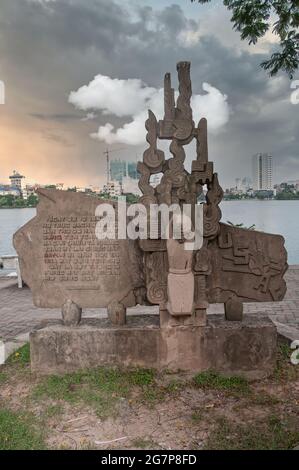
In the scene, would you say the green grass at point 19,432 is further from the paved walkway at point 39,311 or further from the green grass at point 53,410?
the paved walkway at point 39,311

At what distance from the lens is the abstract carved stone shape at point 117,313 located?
186 inches

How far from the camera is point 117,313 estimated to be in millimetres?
4734

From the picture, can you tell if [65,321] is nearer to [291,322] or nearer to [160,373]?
[160,373]

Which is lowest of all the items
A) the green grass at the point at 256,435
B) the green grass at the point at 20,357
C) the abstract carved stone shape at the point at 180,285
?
the green grass at the point at 256,435

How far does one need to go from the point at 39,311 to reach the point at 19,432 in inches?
183

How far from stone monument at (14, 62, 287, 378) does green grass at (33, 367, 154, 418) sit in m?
0.13

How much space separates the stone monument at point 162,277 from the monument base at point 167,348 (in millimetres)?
12

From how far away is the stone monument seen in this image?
4465mm

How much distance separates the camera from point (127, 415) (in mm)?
3838

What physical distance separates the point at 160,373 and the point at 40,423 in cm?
144

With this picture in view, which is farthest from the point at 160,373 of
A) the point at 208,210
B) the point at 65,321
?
the point at 208,210

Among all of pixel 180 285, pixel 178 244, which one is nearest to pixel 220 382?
pixel 180 285

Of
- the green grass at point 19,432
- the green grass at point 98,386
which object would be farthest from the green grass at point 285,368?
the green grass at point 19,432

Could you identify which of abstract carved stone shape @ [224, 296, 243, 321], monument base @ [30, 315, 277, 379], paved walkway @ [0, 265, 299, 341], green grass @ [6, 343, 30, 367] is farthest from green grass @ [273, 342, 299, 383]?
green grass @ [6, 343, 30, 367]
